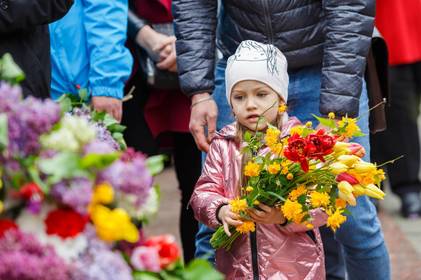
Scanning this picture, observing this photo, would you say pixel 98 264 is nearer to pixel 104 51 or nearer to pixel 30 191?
pixel 30 191

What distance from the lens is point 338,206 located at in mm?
3453

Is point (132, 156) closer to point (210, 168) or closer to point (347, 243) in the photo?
point (210, 168)

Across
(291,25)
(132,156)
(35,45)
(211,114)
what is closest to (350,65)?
(291,25)

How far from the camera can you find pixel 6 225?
7.36ft

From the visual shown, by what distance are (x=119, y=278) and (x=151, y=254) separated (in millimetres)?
139

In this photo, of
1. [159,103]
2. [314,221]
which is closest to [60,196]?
[314,221]

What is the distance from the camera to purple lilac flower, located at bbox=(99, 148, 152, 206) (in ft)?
7.39

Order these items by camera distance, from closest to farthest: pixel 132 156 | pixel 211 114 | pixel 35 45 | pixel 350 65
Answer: pixel 132 156 → pixel 35 45 → pixel 350 65 → pixel 211 114

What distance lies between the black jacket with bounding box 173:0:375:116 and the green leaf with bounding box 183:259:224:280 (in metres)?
1.77

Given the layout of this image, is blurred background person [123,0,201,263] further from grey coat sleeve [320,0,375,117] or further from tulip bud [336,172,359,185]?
tulip bud [336,172,359,185]

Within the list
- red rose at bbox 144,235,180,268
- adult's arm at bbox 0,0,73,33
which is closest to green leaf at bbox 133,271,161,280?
red rose at bbox 144,235,180,268

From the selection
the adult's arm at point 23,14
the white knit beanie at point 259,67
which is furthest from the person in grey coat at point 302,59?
the adult's arm at point 23,14

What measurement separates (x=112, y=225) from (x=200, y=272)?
0.99 ft

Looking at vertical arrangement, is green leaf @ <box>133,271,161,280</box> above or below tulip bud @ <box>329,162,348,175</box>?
above
